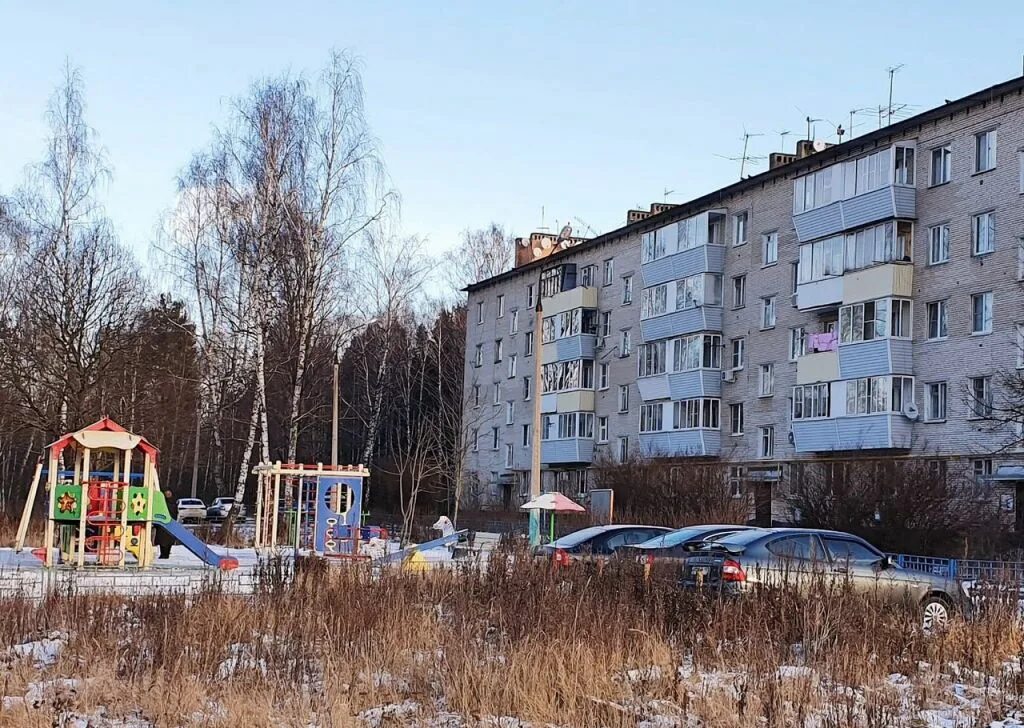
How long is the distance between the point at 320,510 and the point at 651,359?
25.0 meters

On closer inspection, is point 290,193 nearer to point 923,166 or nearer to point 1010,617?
point 923,166

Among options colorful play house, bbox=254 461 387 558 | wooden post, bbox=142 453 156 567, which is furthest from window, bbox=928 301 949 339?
wooden post, bbox=142 453 156 567

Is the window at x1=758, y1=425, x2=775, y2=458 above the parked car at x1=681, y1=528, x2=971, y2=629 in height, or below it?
above

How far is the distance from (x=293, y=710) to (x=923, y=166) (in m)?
32.7

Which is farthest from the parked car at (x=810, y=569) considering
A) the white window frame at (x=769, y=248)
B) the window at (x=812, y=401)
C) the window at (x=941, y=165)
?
the white window frame at (x=769, y=248)

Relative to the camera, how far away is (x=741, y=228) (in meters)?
45.8

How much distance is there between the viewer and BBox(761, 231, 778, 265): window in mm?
43656

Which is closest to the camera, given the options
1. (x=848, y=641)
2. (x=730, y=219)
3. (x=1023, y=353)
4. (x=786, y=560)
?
(x=848, y=641)

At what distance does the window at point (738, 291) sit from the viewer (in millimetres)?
45375

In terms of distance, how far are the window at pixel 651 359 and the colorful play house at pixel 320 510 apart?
22.2 meters

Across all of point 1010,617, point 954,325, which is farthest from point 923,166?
point 1010,617

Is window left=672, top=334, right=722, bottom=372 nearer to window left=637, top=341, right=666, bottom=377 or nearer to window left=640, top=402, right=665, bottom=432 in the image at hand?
window left=637, top=341, right=666, bottom=377

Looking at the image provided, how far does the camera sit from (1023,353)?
3300cm

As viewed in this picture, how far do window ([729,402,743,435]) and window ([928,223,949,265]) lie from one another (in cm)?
1027
